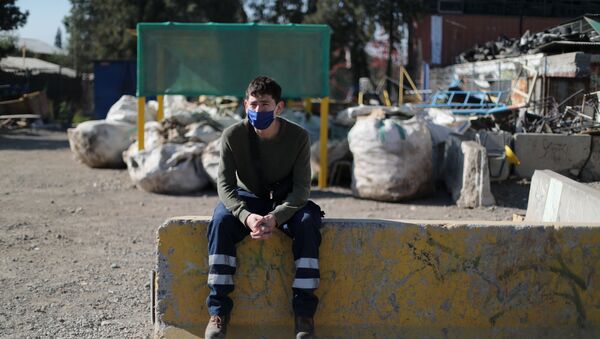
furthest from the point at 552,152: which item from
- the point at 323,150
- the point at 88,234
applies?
the point at 88,234

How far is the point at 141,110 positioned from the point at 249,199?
6561 millimetres

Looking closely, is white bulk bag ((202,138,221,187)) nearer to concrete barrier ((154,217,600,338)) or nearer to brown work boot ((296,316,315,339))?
concrete barrier ((154,217,600,338))

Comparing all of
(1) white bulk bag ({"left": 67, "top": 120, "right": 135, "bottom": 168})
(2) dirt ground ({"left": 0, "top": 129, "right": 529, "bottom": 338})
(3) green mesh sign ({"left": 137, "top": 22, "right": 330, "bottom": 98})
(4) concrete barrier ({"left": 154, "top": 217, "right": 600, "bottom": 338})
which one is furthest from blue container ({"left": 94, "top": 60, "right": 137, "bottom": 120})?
(4) concrete barrier ({"left": 154, "top": 217, "right": 600, "bottom": 338})

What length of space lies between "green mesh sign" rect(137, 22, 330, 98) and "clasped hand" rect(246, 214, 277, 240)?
6.35m

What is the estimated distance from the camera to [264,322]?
3303 millimetres

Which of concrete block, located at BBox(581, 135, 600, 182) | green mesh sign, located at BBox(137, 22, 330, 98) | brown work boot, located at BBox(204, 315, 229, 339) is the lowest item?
brown work boot, located at BBox(204, 315, 229, 339)

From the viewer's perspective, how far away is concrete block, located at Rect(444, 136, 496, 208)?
7.79 meters

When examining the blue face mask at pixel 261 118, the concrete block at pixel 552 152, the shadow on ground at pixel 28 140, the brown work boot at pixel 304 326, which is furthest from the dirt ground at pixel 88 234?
the shadow on ground at pixel 28 140

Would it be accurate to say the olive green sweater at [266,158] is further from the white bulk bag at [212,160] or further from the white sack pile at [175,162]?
the white sack pile at [175,162]

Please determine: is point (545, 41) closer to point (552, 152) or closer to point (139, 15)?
point (552, 152)

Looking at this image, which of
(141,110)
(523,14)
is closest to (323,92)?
(141,110)

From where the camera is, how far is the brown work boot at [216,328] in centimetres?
312

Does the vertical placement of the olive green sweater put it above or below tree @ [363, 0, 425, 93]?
below

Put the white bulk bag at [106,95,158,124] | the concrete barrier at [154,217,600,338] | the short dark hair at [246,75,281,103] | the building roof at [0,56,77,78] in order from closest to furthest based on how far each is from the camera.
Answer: the concrete barrier at [154,217,600,338] → the short dark hair at [246,75,281,103] → the white bulk bag at [106,95,158,124] → the building roof at [0,56,77,78]
